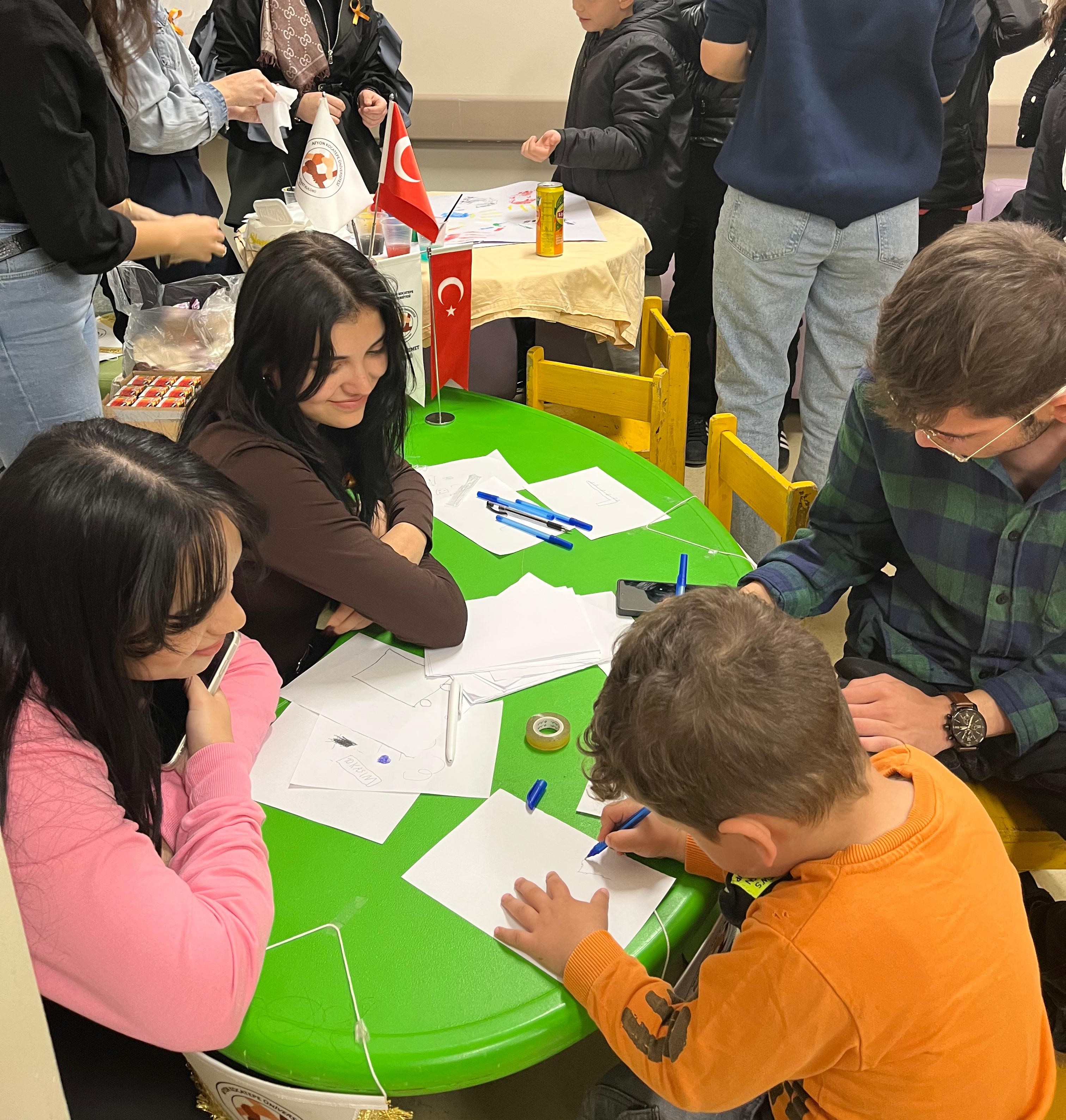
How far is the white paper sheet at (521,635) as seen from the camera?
1.38 meters

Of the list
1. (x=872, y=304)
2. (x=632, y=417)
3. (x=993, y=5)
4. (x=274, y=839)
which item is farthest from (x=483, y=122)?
(x=274, y=839)

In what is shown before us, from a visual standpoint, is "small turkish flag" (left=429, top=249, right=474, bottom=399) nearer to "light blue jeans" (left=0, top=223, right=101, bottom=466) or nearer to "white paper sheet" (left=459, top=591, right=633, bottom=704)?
"light blue jeans" (left=0, top=223, right=101, bottom=466)

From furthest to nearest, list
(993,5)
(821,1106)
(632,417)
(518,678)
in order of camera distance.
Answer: (993,5) < (632,417) < (518,678) < (821,1106)

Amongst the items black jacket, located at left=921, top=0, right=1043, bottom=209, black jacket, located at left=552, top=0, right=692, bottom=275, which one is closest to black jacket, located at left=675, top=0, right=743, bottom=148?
black jacket, located at left=552, top=0, right=692, bottom=275

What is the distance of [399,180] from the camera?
208cm

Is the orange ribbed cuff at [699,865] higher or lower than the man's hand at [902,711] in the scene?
higher

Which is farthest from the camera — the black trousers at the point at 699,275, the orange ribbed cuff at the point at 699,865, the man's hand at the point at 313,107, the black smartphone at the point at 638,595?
the black trousers at the point at 699,275

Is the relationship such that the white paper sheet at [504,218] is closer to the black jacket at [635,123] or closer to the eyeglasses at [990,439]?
the black jacket at [635,123]

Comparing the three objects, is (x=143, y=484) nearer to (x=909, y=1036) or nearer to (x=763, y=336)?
(x=909, y=1036)

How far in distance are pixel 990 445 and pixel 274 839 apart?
1016 mm

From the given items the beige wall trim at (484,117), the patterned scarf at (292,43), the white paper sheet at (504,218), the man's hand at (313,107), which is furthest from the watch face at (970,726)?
the beige wall trim at (484,117)

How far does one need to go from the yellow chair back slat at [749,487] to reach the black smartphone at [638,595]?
0.81 ft

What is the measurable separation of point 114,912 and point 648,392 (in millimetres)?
1551

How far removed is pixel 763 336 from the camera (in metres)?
2.56
